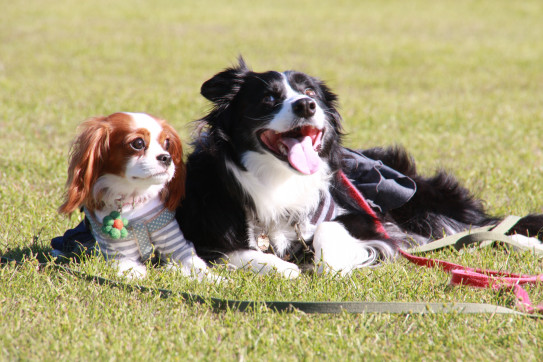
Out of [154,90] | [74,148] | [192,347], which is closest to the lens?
[192,347]

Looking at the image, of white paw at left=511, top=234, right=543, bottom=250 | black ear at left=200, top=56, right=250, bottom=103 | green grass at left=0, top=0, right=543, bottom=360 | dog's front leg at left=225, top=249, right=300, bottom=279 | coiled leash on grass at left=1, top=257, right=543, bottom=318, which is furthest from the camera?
white paw at left=511, top=234, right=543, bottom=250

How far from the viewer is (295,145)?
3.61 m

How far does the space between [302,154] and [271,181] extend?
0.29 meters

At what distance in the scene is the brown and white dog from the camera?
10.8 feet

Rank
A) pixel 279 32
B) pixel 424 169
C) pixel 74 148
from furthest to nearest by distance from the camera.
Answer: pixel 279 32
pixel 424 169
pixel 74 148

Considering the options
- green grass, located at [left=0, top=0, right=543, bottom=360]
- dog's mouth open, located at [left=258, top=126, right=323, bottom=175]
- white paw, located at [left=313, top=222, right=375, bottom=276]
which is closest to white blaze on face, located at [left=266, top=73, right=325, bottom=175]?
dog's mouth open, located at [left=258, top=126, right=323, bottom=175]

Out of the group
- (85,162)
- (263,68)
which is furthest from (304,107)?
(263,68)

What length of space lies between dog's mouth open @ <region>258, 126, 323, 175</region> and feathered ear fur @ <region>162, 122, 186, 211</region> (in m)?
0.48

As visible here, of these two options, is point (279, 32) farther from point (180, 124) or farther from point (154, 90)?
point (180, 124)

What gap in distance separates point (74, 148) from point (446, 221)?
8.67ft

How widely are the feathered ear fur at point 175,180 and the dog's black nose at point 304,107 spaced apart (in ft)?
2.28

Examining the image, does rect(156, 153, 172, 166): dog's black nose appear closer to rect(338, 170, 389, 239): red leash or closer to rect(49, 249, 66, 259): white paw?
rect(49, 249, 66, 259): white paw

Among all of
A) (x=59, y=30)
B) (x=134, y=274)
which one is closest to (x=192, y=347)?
(x=134, y=274)

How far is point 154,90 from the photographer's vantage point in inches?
388
